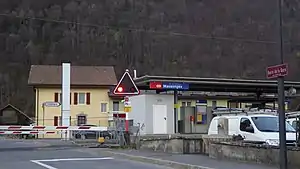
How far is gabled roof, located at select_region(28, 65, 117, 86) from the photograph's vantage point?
2808 inches

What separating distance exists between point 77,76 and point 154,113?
42511 millimetres

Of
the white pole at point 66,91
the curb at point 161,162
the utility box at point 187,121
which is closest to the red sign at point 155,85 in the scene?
the utility box at point 187,121

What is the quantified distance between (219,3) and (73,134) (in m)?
16.2

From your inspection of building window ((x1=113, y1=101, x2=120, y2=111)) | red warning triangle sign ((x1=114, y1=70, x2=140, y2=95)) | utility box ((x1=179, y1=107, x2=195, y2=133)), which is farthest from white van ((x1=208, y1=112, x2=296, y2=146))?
building window ((x1=113, y1=101, x2=120, y2=111))

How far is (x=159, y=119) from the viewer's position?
3256cm

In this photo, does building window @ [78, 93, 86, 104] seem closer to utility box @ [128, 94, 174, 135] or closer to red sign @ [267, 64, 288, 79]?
utility box @ [128, 94, 174, 135]

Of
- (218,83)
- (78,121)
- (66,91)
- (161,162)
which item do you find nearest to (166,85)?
(218,83)

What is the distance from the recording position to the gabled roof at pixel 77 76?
7131 centimetres

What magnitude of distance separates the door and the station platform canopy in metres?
1.65

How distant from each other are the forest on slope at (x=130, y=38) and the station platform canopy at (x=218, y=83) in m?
1.85

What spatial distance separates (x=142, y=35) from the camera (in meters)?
78.2

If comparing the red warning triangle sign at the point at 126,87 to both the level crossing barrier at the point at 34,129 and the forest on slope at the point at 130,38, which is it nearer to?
the level crossing barrier at the point at 34,129

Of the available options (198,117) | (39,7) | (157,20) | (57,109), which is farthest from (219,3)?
(39,7)

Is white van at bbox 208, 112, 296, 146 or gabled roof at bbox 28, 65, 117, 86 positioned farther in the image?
gabled roof at bbox 28, 65, 117, 86
